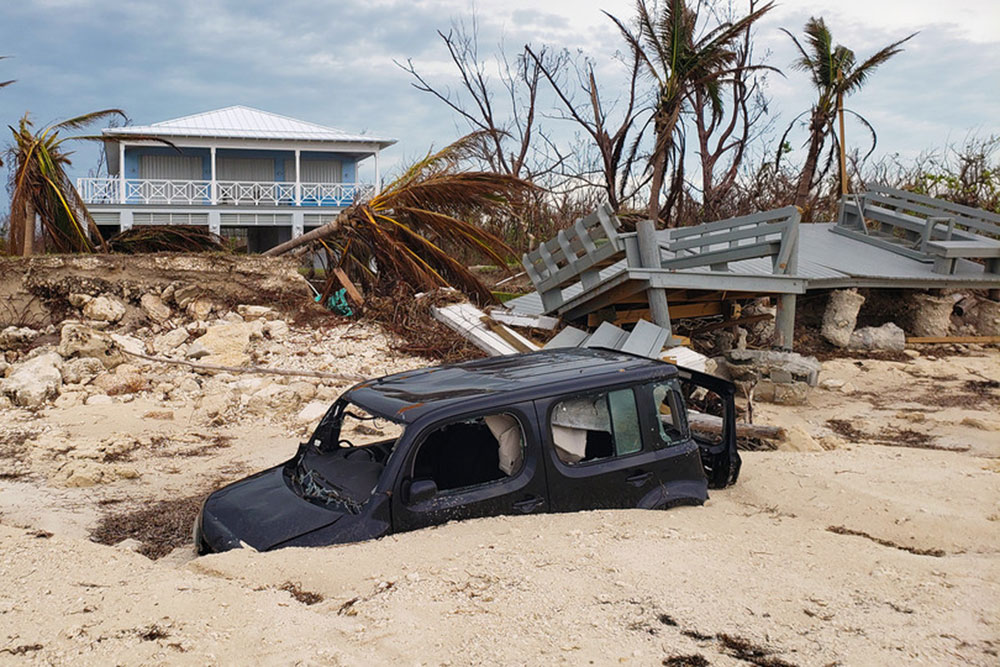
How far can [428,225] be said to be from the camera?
14.2 meters

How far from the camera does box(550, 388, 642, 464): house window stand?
5.25 meters

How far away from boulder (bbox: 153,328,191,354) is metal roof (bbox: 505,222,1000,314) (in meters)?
6.04

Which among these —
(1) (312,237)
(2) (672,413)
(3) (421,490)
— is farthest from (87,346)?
(2) (672,413)

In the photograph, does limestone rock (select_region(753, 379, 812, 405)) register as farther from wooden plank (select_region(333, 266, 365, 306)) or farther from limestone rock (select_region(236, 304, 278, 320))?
limestone rock (select_region(236, 304, 278, 320))

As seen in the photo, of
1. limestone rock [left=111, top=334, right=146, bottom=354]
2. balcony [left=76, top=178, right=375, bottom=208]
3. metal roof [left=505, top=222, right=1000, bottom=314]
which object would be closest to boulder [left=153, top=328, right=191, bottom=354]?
limestone rock [left=111, top=334, right=146, bottom=354]

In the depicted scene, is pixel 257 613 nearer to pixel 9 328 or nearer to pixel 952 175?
pixel 9 328

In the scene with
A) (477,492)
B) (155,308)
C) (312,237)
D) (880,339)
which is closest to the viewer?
(477,492)

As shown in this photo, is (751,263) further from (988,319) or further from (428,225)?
(428,225)

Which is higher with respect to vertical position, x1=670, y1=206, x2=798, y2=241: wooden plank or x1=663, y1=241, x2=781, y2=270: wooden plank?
x1=670, y1=206, x2=798, y2=241: wooden plank

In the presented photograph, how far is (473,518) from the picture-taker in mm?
4930

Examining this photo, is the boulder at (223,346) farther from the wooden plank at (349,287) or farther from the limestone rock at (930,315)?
the limestone rock at (930,315)

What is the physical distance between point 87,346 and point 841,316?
12914 millimetres

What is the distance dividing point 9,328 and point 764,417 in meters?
10.6

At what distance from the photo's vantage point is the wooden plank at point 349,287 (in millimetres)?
14014
